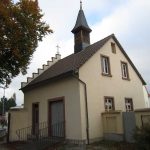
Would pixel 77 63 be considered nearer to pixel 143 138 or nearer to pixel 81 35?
pixel 81 35

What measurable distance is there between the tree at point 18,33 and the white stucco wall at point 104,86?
4.13 meters

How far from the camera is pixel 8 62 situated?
17.1 m

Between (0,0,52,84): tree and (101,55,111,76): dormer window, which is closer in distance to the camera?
(0,0,52,84): tree

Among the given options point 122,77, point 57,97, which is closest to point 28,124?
point 57,97

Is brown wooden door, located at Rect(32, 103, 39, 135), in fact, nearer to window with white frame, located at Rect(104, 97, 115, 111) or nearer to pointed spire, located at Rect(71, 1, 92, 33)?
window with white frame, located at Rect(104, 97, 115, 111)

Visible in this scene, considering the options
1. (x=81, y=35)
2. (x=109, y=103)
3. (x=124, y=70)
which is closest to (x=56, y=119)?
(x=109, y=103)

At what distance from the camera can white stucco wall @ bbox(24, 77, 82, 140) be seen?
1494 cm

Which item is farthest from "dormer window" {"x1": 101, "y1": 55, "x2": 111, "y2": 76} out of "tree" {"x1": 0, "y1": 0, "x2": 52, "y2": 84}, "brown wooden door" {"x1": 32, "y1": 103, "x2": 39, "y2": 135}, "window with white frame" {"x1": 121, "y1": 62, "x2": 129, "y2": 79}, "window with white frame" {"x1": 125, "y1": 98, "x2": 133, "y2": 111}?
"brown wooden door" {"x1": 32, "y1": 103, "x2": 39, "y2": 135}

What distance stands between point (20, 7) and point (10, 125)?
9.92 meters

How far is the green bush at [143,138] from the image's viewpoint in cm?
948

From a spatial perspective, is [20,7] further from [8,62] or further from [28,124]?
[28,124]

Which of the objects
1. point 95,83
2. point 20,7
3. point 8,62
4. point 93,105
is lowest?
point 93,105

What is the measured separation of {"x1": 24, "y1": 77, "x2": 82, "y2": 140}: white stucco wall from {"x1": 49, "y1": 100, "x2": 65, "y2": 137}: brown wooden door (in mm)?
469

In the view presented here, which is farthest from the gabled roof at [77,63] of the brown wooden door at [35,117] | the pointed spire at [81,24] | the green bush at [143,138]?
the green bush at [143,138]
